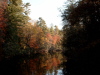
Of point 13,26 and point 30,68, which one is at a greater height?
point 13,26

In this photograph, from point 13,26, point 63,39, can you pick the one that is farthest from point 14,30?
point 63,39

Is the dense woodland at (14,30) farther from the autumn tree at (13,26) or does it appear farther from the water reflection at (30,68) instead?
the water reflection at (30,68)

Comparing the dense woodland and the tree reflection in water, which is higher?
the dense woodland

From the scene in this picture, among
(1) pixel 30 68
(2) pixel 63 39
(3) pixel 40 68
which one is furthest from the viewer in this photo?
(2) pixel 63 39

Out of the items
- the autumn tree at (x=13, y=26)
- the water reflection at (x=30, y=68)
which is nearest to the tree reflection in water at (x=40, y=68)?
the water reflection at (x=30, y=68)

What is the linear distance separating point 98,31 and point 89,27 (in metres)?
1.29

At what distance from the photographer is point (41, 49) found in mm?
48344

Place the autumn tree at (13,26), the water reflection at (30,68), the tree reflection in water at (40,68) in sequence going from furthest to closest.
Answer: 1. the autumn tree at (13,26)
2. the tree reflection in water at (40,68)
3. the water reflection at (30,68)

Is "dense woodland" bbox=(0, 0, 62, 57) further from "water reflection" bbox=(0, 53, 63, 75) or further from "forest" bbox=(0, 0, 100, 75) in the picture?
"water reflection" bbox=(0, 53, 63, 75)

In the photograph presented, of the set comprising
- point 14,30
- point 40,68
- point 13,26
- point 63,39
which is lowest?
point 40,68

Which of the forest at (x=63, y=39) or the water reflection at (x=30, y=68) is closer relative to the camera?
the forest at (x=63, y=39)

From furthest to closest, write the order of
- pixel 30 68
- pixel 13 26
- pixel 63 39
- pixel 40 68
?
pixel 13 26 < pixel 63 39 < pixel 40 68 < pixel 30 68

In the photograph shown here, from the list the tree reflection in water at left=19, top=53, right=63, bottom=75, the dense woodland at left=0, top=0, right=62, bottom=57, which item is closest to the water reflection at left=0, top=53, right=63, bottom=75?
the tree reflection in water at left=19, top=53, right=63, bottom=75

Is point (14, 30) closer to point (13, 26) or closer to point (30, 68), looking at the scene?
point (13, 26)
